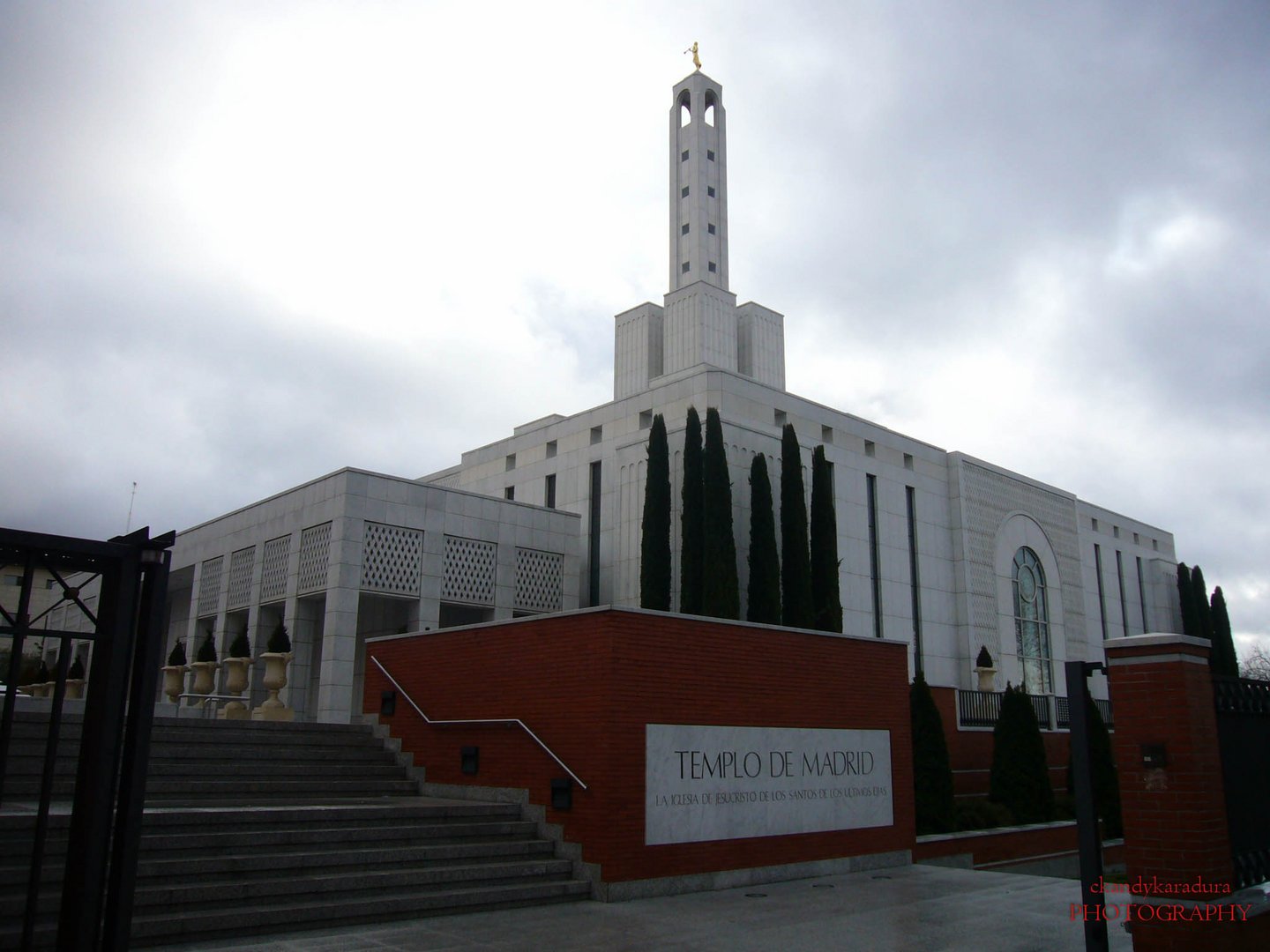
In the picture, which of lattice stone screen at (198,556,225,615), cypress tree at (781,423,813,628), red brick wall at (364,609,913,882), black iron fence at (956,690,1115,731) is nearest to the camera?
red brick wall at (364,609,913,882)

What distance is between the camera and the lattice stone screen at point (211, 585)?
83.5 feet

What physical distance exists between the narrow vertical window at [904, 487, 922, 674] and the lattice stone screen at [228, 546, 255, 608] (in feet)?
64.3

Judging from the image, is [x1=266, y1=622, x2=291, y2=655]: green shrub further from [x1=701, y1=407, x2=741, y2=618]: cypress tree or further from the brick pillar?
the brick pillar

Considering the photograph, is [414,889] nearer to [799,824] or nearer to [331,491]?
[799,824]

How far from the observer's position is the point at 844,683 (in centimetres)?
1382

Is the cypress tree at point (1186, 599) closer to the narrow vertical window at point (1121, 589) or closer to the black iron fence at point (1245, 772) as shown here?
the narrow vertical window at point (1121, 589)

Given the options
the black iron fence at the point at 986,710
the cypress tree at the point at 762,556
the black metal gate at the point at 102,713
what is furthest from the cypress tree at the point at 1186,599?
the black metal gate at the point at 102,713

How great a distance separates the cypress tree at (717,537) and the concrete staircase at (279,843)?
11605 mm

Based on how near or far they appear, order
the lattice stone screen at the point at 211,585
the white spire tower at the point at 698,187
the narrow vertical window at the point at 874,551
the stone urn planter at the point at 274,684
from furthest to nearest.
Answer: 1. the white spire tower at the point at 698,187
2. the narrow vertical window at the point at 874,551
3. the lattice stone screen at the point at 211,585
4. the stone urn planter at the point at 274,684

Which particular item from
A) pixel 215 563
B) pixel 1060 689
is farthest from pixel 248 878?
pixel 1060 689

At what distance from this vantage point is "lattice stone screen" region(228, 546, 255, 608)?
24.3 m

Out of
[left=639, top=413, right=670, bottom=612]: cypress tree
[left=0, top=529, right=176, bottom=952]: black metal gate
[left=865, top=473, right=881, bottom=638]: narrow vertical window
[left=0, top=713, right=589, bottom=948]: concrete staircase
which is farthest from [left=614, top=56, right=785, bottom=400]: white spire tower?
[left=0, top=529, right=176, bottom=952]: black metal gate

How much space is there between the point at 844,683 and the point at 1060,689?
27096 millimetres

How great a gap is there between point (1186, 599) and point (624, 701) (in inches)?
1715
